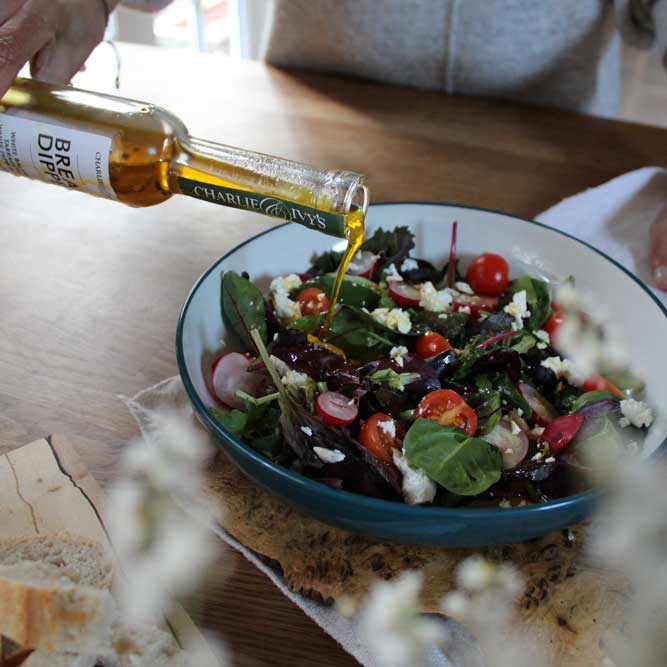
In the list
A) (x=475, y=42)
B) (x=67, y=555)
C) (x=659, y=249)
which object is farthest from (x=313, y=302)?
(x=475, y=42)

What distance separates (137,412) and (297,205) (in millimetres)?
382

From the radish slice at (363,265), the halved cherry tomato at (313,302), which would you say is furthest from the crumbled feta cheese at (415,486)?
the radish slice at (363,265)

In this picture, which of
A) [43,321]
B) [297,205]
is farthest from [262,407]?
[43,321]

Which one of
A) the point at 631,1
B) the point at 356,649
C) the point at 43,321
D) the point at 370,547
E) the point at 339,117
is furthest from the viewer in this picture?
the point at 339,117

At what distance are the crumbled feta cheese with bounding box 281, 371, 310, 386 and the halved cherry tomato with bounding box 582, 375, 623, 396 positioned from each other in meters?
0.38

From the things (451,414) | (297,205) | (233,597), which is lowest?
(233,597)

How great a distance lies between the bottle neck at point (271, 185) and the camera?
0.79 metres

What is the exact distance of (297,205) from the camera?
810 millimetres

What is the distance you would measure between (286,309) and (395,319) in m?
0.16

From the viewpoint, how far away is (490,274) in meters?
1.14


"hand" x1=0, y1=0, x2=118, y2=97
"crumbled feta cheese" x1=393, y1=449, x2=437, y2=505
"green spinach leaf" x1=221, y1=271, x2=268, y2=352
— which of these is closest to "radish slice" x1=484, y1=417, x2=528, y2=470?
"crumbled feta cheese" x1=393, y1=449, x2=437, y2=505

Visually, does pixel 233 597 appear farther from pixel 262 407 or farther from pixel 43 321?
pixel 43 321

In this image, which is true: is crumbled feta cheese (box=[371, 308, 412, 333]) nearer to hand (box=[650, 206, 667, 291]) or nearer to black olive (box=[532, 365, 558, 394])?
black olive (box=[532, 365, 558, 394])

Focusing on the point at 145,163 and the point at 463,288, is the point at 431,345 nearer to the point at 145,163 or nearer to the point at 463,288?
the point at 463,288
